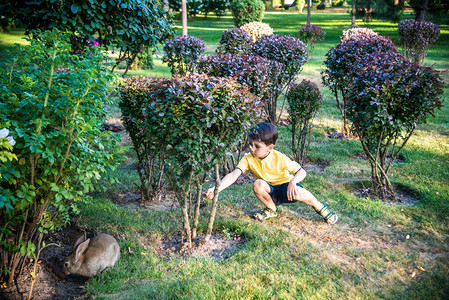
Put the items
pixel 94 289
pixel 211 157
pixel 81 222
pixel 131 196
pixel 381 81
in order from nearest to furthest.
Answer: pixel 94 289 < pixel 211 157 < pixel 81 222 < pixel 381 81 < pixel 131 196

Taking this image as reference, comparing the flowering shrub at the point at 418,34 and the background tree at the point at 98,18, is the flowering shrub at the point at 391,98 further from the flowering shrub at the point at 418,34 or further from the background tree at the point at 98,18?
the flowering shrub at the point at 418,34

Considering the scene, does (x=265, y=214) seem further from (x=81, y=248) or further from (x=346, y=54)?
(x=346, y=54)

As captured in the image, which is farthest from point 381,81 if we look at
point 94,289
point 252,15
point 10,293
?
point 252,15

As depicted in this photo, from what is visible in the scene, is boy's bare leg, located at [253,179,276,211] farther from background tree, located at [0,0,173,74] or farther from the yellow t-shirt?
background tree, located at [0,0,173,74]

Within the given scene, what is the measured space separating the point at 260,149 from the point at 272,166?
32 centimetres

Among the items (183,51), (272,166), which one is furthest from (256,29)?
(272,166)

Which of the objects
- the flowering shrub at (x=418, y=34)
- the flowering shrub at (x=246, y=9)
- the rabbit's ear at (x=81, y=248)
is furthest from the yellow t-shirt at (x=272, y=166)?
the flowering shrub at (x=246, y=9)

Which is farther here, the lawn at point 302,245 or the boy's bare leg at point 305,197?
the boy's bare leg at point 305,197

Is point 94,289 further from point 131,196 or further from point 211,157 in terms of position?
point 131,196

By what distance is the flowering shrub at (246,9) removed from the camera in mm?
20578

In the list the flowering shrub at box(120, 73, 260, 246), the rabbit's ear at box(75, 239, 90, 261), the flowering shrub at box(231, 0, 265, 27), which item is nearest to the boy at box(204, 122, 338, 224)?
the flowering shrub at box(120, 73, 260, 246)

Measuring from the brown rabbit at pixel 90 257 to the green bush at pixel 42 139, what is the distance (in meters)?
0.37

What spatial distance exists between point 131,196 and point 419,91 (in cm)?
400

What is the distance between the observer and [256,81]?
536cm
